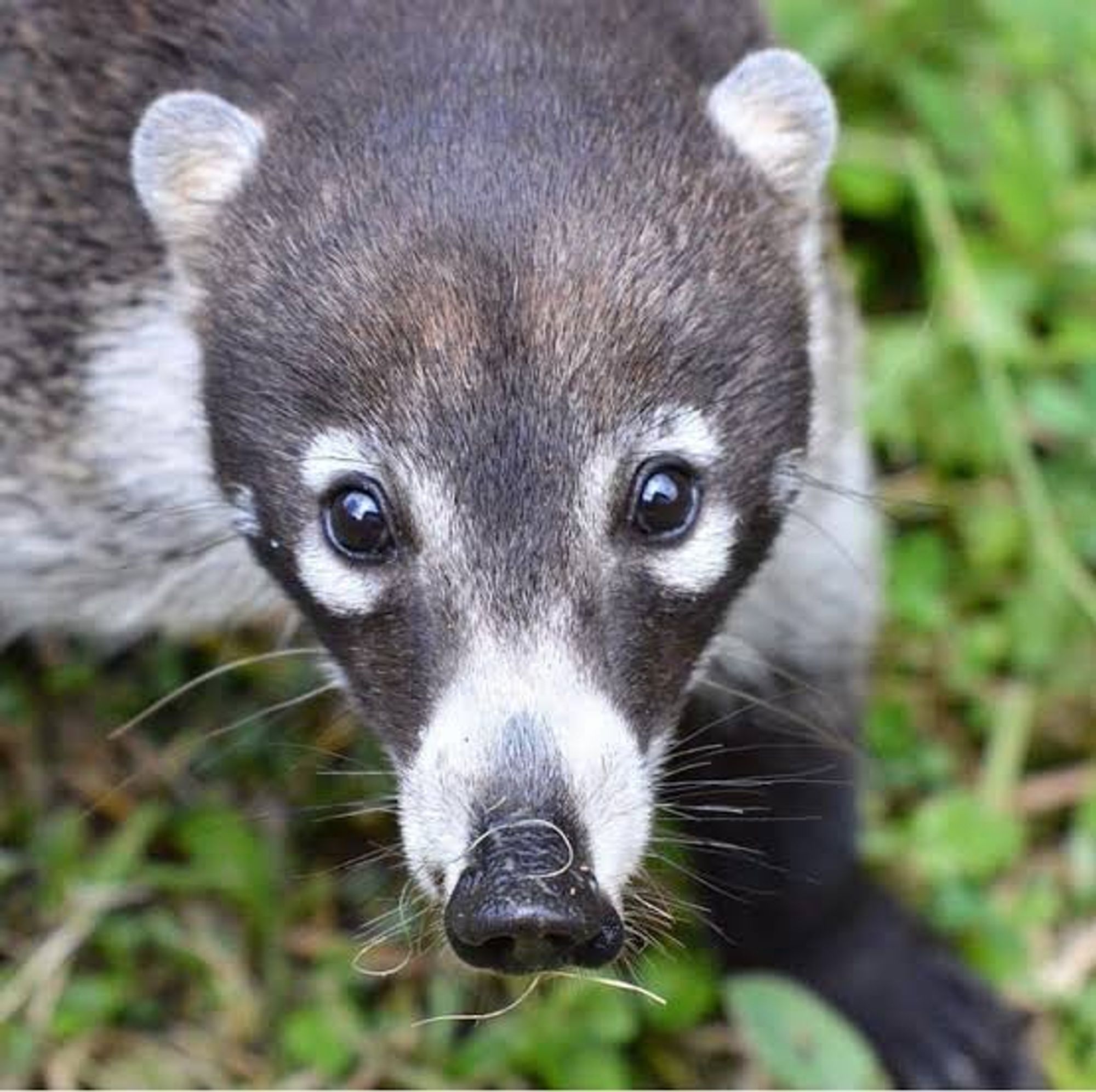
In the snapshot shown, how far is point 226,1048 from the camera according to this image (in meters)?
2.93

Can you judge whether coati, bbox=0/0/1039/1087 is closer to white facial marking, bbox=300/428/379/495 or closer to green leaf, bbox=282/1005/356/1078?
white facial marking, bbox=300/428/379/495

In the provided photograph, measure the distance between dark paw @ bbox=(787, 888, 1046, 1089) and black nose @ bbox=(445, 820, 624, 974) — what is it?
112 centimetres

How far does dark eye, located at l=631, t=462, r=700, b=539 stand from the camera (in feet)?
6.92

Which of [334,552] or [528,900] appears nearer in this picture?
[528,900]

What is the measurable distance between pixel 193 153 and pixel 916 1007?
5.01ft

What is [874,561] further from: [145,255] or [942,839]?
[145,255]

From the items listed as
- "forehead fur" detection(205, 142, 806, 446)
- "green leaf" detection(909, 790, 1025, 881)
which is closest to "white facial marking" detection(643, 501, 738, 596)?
"forehead fur" detection(205, 142, 806, 446)

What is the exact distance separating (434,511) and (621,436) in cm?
19

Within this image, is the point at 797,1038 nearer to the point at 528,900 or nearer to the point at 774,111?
the point at 528,900

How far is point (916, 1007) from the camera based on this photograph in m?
3.02

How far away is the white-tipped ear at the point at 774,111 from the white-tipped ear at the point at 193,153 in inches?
19.5

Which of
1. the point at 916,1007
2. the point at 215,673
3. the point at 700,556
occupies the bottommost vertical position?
the point at 916,1007

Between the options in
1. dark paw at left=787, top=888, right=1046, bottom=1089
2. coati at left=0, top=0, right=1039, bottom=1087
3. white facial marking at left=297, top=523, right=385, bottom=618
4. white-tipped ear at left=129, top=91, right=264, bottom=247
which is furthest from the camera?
dark paw at left=787, top=888, right=1046, bottom=1089

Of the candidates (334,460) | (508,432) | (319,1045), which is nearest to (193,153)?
(334,460)
